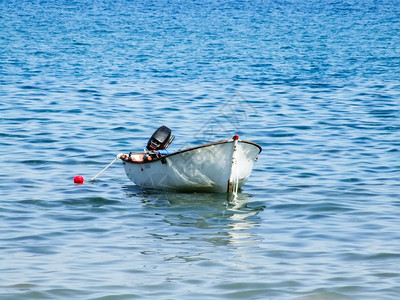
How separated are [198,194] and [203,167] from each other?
35.9 inches

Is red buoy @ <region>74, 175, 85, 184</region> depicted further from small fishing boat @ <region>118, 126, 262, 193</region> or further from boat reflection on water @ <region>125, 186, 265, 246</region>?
small fishing boat @ <region>118, 126, 262, 193</region>

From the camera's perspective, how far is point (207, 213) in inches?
706

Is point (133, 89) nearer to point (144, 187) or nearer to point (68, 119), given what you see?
point (68, 119)

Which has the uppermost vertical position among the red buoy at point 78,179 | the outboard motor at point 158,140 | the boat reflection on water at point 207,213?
the outboard motor at point 158,140

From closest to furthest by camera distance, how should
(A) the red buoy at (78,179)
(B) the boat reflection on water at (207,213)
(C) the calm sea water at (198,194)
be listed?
(C) the calm sea water at (198,194) → (B) the boat reflection on water at (207,213) → (A) the red buoy at (78,179)

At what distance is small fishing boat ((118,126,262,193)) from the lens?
61.2ft

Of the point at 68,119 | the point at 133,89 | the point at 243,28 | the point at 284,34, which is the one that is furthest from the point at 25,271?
the point at 243,28

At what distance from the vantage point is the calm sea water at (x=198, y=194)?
13.5 metres

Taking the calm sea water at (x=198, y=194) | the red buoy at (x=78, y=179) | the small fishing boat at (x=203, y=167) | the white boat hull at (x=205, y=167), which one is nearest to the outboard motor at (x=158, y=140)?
the small fishing boat at (x=203, y=167)

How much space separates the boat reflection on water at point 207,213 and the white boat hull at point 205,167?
27 cm

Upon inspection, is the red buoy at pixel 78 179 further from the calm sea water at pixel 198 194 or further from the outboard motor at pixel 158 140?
the outboard motor at pixel 158 140

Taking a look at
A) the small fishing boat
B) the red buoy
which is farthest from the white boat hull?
the red buoy

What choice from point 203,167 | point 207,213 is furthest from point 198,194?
point 207,213

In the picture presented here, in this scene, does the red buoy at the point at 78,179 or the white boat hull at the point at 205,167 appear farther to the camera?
the red buoy at the point at 78,179
